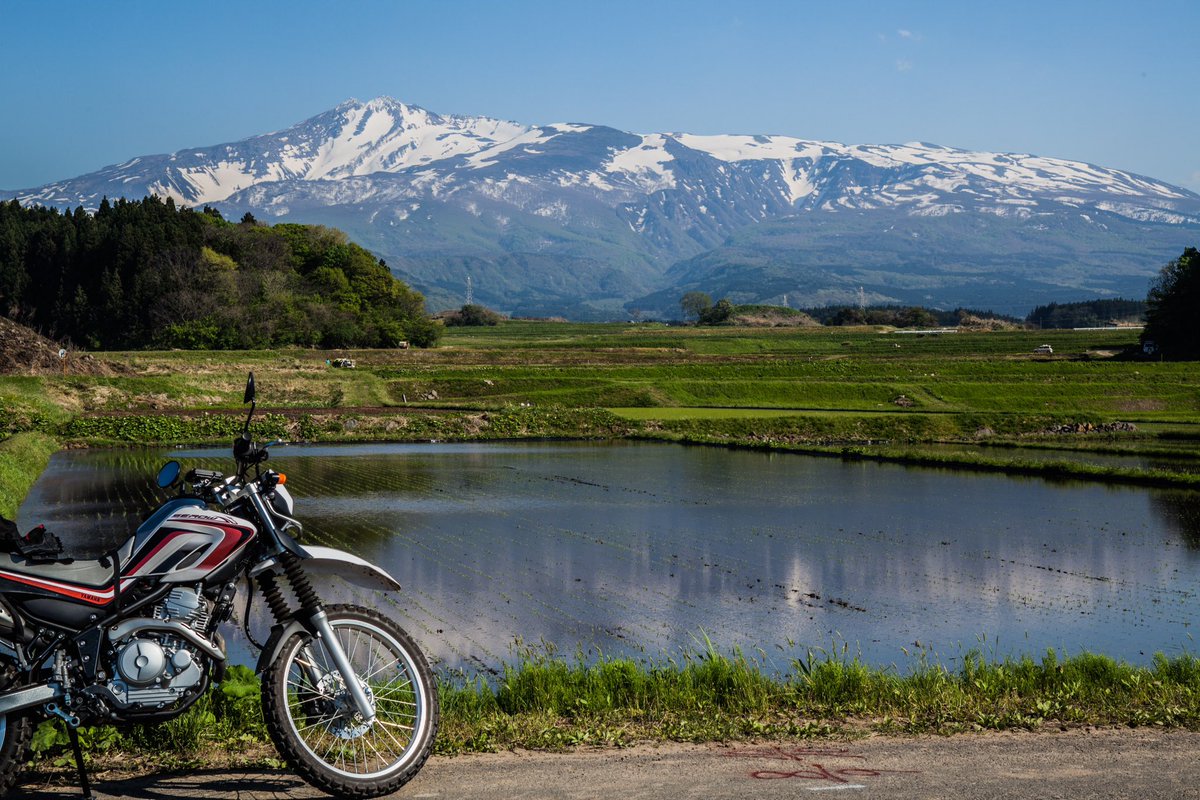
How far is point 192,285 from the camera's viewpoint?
84938mm

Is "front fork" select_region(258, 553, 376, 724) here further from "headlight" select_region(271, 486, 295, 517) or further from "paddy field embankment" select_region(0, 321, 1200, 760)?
"paddy field embankment" select_region(0, 321, 1200, 760)

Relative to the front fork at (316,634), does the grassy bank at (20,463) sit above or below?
below

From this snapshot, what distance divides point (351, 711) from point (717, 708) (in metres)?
2.74

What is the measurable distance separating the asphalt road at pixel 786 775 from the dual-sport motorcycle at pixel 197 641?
36 cm

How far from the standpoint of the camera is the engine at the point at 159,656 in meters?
6.11

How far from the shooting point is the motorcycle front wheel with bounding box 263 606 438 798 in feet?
20.2

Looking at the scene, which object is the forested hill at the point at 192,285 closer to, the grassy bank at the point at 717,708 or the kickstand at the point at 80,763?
the grassy bank at the point at 717,708

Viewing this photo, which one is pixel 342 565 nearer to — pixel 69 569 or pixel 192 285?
→ pixel 69 569

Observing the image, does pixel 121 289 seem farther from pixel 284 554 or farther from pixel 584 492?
pixel 284 554

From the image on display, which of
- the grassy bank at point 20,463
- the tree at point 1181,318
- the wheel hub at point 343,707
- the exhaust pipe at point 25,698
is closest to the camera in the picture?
the exhaust pipe at point 25,698

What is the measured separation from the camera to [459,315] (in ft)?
593

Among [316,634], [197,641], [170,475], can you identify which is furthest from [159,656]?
[170,475]

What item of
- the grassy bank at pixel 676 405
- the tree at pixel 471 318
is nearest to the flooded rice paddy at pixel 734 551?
Result: the grassy bank at pixel 676 405

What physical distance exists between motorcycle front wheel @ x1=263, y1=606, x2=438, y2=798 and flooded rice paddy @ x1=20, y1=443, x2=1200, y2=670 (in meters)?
5.11
